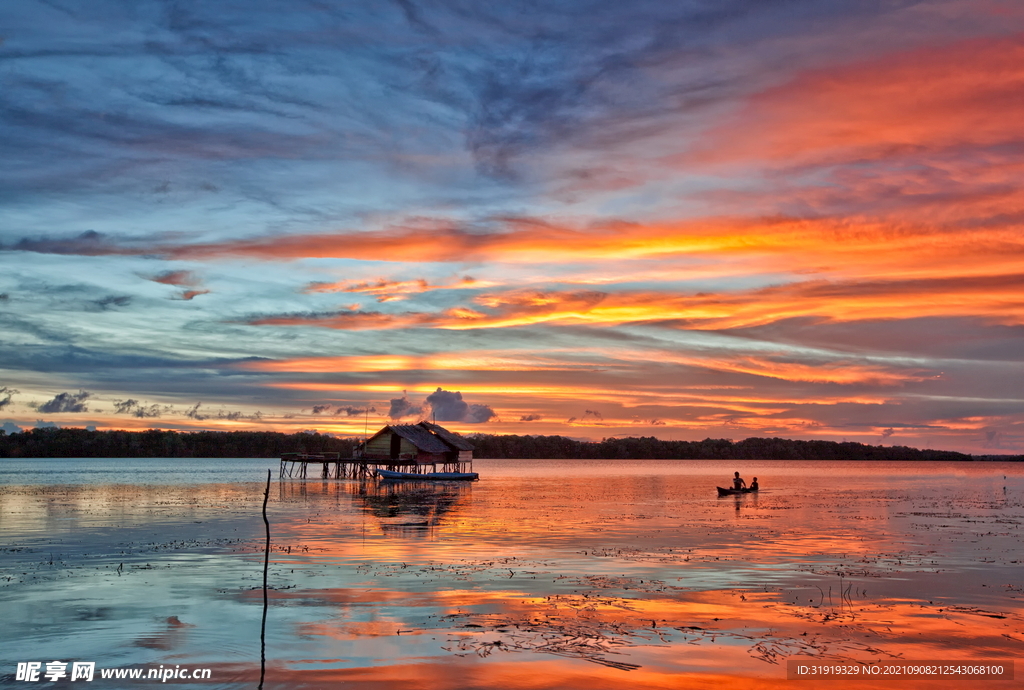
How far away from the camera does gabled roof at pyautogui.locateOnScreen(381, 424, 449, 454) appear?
308 feet

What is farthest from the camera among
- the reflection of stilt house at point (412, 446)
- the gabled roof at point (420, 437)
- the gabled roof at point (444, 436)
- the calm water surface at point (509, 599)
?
the gabled roof at point (444, 436)

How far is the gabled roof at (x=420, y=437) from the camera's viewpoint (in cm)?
9388

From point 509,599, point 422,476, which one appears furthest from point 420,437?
point 509,599

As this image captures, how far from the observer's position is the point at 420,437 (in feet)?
314

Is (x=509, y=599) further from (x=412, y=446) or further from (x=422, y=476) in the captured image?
(x=412, y=446)

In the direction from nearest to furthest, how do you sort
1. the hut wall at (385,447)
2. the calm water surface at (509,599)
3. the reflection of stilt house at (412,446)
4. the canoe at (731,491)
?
the calm water surface at (509,599) < the canoe at (731,491) < the reflection of stilt house at (412,446) < the hut wall at (385,447)

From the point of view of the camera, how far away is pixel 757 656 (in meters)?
17.1

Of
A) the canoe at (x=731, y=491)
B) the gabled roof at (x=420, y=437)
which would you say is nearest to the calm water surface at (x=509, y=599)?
the canoe at (x=731, y=491)

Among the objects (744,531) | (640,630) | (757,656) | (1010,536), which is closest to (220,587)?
(640,630)

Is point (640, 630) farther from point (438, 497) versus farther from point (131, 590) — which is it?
point (438, 497)

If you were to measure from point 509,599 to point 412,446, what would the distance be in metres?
75.7

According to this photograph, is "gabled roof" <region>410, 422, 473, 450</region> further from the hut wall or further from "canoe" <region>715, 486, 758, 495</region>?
"canoe" <region>715, 486, 758, 495</region>

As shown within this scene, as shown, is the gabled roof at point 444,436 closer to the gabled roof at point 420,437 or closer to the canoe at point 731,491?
the gabled roof at point 420,437

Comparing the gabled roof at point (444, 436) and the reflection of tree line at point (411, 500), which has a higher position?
the gabled roof at point (444, 436)
